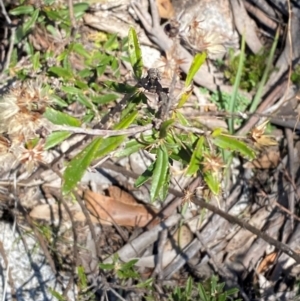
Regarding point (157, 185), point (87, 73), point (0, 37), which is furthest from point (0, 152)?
point (0, 37)

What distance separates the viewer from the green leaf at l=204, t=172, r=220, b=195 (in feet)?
5.74

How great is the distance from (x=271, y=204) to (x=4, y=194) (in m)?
1.42

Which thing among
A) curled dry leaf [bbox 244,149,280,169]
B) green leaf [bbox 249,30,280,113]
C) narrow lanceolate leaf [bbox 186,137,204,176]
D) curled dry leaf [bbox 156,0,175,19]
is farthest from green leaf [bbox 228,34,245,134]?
narrow lanceolate leaf [bbox 186,137,204,176]

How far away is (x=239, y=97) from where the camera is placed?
132 inches

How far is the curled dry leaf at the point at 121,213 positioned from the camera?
123 inches

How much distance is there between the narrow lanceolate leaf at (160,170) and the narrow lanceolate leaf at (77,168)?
0.70 feet

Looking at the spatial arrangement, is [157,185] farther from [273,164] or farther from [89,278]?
[273,164]

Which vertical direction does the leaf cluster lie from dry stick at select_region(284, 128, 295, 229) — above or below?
above

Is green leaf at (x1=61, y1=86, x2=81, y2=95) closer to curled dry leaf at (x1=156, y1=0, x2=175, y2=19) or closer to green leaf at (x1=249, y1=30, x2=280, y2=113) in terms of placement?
curled dry leaf at (x1=156, y1=0, x2=175, y2=19)

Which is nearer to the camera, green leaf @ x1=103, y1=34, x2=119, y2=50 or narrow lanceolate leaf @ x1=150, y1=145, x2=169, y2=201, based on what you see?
narrow lanceolate leaf @ x1=150, y1=145, x2=169, y2=201

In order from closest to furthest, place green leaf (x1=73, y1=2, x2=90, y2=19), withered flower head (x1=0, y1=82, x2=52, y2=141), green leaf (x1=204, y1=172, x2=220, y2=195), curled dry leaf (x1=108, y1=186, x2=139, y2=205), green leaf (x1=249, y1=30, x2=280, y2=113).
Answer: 1. withered flower head (x1=0, y1=82, x2=52, y2=141)
2. green leaf (x1=204, y1=172, x2=220, y2=195)
3. green leaf (x1=73, y1=2, x2=90, y2=19)
4. curled dry leaf (x1=108, y1=186, x2=139, y2=205)
5. green leaf (x1=249, y1=30, x2=280, y2=113)

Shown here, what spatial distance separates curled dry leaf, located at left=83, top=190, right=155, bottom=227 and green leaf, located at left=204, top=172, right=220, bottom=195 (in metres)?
1.40

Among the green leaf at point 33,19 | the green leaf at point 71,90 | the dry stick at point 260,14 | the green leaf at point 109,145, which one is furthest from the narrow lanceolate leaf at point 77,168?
the dry stick at point 260,14

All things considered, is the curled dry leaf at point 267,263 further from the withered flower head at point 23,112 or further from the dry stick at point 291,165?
the withered flower head at point 23,112
